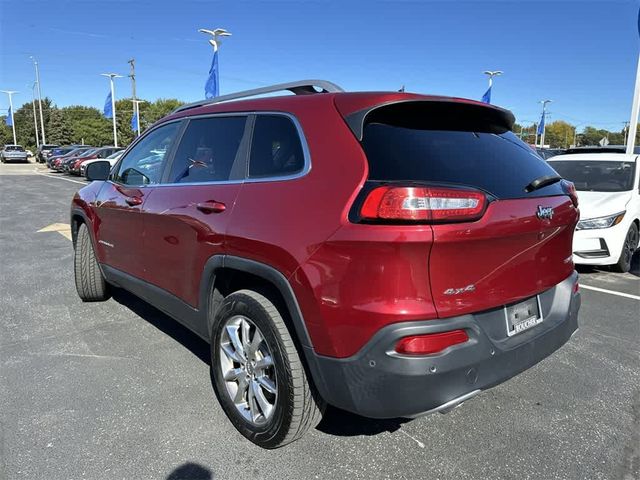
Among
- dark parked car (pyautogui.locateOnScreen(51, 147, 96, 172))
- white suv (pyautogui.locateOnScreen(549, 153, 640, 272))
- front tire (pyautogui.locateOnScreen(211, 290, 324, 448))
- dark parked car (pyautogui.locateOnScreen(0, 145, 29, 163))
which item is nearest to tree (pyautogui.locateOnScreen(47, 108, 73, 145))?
dark parked car (pyautogui.locateOnScreen(0, 145, 29, 163))

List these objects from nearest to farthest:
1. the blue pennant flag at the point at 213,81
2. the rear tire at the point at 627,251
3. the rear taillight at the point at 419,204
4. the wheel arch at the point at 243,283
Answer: the rear taillight at the point at 419,204, the wheel arch at the point at 243,283, the rear tire at the point at 627,251, the blue pennant flag at the point at 213,81

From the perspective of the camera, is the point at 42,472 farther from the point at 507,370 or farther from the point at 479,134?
the point at 479,134

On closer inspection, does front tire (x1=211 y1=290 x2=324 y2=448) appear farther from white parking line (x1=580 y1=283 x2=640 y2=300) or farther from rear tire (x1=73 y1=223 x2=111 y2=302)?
white parking line (x1=580 y1=283 x2=640 y2=300)

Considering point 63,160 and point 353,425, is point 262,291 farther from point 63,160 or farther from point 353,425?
point 63,160

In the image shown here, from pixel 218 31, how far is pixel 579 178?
1712cm

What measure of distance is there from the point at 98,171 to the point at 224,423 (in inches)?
112

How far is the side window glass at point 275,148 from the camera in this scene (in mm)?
2447

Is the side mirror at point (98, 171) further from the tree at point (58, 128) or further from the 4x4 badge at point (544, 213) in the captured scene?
the tree at point (58, 128)

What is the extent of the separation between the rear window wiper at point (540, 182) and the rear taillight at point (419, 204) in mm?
581

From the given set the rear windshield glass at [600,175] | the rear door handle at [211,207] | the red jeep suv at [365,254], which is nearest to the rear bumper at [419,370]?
the red jeep suv at [365,254]

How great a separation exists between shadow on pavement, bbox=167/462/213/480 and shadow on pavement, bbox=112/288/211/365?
3.82 feet

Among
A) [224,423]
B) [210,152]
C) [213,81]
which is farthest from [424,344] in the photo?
[213,81]

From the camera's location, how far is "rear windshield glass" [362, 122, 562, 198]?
214 cm

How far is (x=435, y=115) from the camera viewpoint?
243 cm
